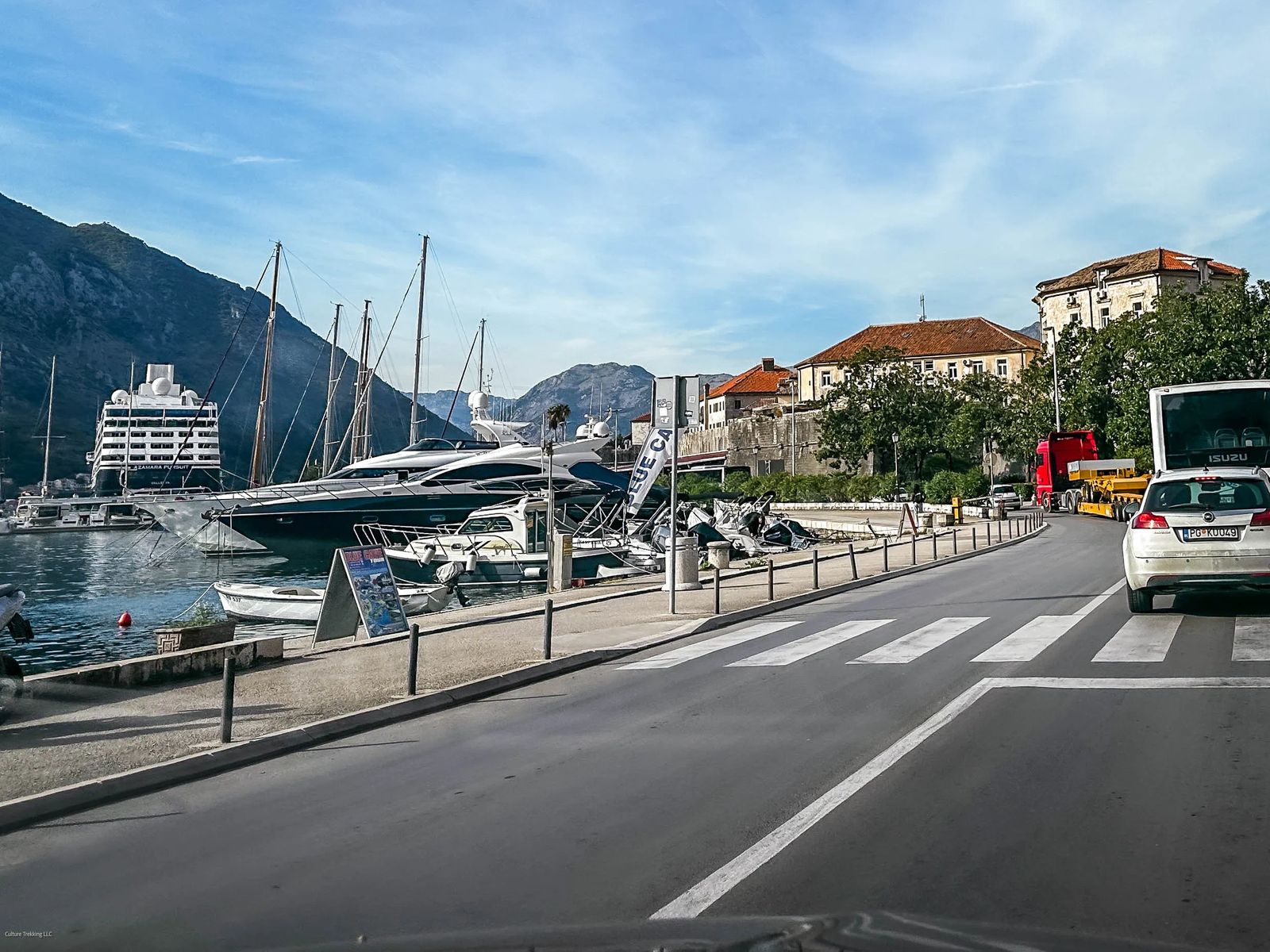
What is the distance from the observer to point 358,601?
15195mm

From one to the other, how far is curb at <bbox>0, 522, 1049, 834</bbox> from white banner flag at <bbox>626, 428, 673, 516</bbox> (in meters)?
5.28

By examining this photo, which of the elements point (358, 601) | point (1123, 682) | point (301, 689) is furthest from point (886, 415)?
point (301, 689)

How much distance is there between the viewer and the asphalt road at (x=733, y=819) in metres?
4.59

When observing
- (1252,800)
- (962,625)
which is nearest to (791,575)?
(962,625)

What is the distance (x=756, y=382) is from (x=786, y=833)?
150 m

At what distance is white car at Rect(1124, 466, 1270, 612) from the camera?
12703mm

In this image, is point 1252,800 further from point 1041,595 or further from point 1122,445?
point 1122,445

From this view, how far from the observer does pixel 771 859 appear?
5.18m

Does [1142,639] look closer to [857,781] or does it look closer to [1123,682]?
[1123,682]

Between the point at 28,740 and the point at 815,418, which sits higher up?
the point at 815,418

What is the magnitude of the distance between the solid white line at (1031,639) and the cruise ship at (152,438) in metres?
154

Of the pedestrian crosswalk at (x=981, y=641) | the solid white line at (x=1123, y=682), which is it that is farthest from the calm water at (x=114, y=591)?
the solid white line at (x=1123, y=682)

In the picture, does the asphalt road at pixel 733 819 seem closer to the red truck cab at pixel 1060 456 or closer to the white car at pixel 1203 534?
the white car at pixel 1203 534

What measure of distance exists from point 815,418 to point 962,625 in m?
87.3
